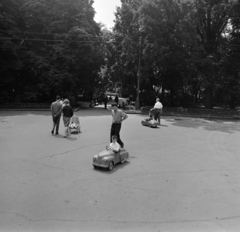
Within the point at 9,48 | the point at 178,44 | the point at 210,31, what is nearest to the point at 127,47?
the point at 178,44

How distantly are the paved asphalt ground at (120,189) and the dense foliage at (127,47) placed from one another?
1612 cm

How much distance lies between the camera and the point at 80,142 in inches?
413

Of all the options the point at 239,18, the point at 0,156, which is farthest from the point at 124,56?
the point at 0,156

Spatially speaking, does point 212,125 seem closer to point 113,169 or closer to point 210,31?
point 113,169

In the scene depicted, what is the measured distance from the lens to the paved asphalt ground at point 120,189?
430 cm

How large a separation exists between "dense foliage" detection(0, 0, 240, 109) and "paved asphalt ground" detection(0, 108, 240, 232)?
1612cm

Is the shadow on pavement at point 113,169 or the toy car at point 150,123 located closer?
the shadow on pavement at point 113,169

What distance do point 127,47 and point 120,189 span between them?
73.2 ft

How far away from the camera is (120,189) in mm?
5676

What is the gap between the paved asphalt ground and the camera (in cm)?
430

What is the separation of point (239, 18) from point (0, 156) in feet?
88.1

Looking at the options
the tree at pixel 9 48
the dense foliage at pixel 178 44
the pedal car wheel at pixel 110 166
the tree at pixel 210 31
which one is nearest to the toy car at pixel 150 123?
the pedal car wheel at pixel 110 166

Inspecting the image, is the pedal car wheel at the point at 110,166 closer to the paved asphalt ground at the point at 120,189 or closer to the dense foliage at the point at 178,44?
the paved asphalt ground at the point at 120,189

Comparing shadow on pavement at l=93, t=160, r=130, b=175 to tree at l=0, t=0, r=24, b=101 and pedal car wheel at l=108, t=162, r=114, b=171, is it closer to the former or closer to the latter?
pedal car wheel at l=108, t=162, r=114, b=171
